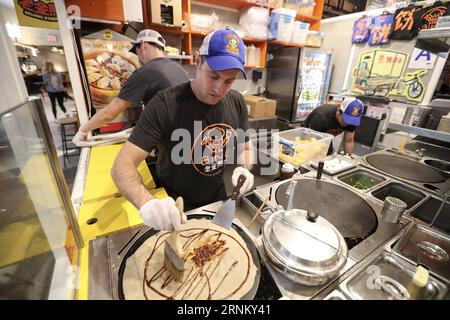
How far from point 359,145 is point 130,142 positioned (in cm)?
297

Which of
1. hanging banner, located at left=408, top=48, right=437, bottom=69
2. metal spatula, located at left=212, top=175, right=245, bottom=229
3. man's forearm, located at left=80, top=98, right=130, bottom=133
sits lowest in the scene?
metal spatula, located at left=212, top=175, right=245, bottom=229

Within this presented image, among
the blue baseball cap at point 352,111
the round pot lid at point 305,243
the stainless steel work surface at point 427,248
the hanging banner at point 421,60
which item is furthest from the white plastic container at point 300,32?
the round pot lid at point 305,243

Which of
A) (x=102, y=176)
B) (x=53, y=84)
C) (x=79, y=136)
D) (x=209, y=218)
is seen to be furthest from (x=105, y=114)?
(x=53, y=84)

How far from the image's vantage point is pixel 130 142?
1.17 metres

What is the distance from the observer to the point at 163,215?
808mm

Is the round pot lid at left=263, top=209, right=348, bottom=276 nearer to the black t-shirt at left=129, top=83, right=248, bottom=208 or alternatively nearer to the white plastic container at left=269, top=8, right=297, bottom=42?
the black t-shirt at left=129, top=83, right=248, bottom=208

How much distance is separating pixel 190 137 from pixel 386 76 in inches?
146

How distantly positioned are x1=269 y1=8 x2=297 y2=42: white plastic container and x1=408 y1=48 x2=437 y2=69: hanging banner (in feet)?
5.91

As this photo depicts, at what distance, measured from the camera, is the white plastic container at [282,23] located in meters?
3.32

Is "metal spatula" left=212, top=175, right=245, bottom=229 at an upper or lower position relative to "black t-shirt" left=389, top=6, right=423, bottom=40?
lower

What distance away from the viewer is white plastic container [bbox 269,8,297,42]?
10.9ft

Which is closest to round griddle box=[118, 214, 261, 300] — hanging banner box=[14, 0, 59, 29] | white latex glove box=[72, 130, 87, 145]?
white latex glove box=[72, 130, 87, 145]

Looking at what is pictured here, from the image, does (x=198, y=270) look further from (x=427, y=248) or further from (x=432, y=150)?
(x=432, y=150)
